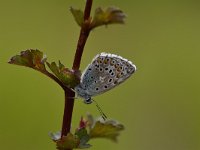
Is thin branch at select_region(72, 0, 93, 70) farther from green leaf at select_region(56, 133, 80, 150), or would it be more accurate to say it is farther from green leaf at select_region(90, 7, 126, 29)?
green leaf at select_region(56, 133, 80, 150)

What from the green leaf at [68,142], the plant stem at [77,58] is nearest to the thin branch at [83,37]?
the plant stem at [77,58]

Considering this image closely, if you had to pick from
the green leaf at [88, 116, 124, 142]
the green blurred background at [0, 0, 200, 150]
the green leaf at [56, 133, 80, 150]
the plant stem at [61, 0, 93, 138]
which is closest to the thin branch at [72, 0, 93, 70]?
the plant stem at [61, 0, 93, 138]

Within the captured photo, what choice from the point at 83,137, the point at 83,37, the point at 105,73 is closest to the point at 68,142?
the point at 83,137

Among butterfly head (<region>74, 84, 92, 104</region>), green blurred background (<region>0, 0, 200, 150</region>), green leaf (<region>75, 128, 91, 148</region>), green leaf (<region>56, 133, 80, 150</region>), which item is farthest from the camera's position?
green blurred background (<region>0, 0, 200, 150</region>)

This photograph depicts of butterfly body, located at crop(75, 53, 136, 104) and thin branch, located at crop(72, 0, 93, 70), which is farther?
butterfly body, located at crop(75, 53, 136, 104)

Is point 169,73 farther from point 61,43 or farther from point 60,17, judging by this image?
point 60,17

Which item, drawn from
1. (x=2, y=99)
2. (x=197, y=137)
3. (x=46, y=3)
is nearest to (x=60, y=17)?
(x=46, y=3)
